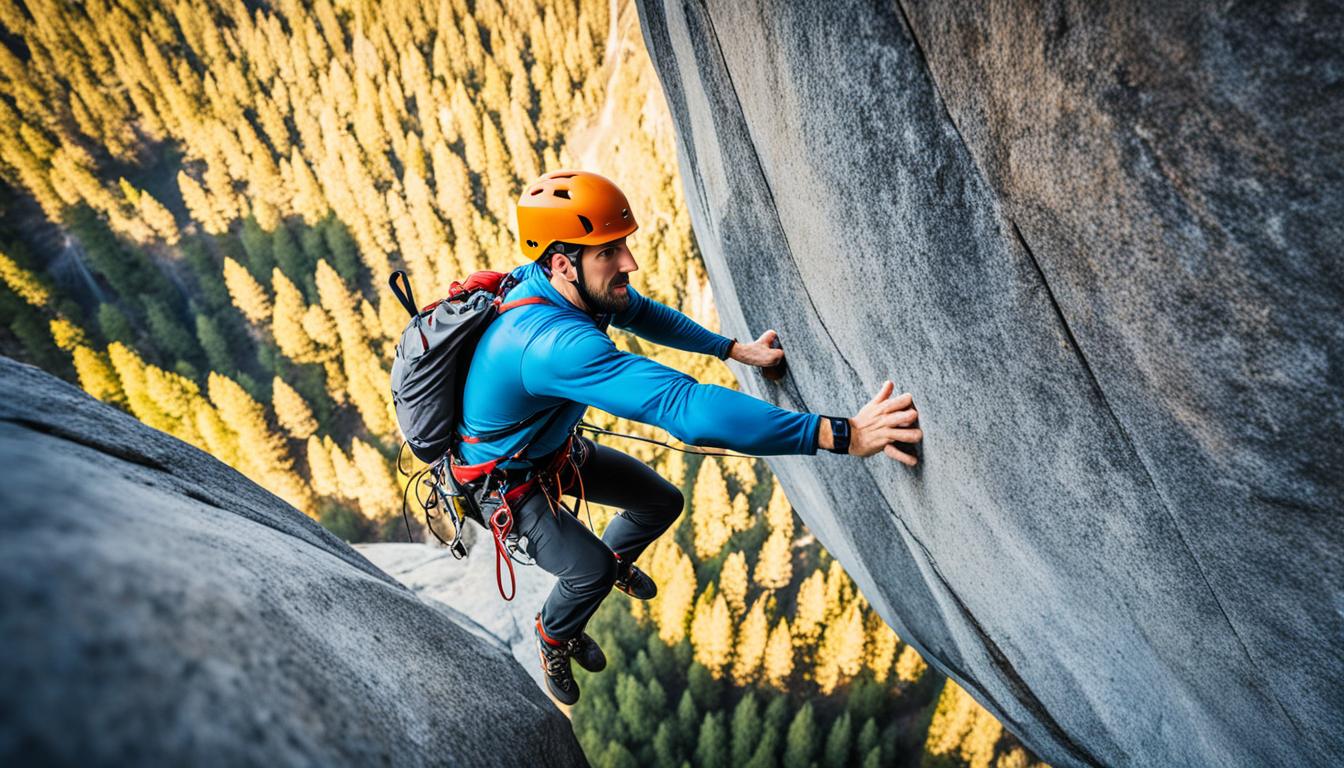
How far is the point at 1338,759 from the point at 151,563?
3675 millimetres

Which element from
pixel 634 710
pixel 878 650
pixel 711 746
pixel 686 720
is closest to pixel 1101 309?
pixel 634 710

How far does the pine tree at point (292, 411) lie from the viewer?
145 feet

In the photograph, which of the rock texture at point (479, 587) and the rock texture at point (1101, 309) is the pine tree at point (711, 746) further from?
the rock texture at point (1101, 309)

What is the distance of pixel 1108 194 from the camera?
170 cm

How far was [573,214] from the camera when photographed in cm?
351

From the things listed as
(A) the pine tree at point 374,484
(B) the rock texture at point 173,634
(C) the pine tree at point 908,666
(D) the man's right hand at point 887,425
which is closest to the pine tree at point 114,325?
(A) the pine tree at point 374,484

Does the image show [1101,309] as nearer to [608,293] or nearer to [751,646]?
[608,293]

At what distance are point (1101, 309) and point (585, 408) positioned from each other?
2.46 metres

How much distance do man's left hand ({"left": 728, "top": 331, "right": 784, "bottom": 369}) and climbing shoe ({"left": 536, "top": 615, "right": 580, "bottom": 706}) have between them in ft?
7.79

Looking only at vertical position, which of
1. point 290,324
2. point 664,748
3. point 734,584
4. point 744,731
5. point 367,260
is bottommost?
point 744,731

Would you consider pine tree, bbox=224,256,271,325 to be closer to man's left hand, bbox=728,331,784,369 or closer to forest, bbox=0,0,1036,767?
forest, bbox=0,0,1036,767

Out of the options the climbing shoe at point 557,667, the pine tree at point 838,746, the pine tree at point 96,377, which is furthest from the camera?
the pine tree at point 96,377

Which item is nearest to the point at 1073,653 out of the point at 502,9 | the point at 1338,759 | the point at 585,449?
the point at 1338,759

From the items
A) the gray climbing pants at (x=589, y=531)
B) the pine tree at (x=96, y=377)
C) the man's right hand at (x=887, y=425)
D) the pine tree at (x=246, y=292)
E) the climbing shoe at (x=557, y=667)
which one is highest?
the man's right hand at (x=887, y=425)
